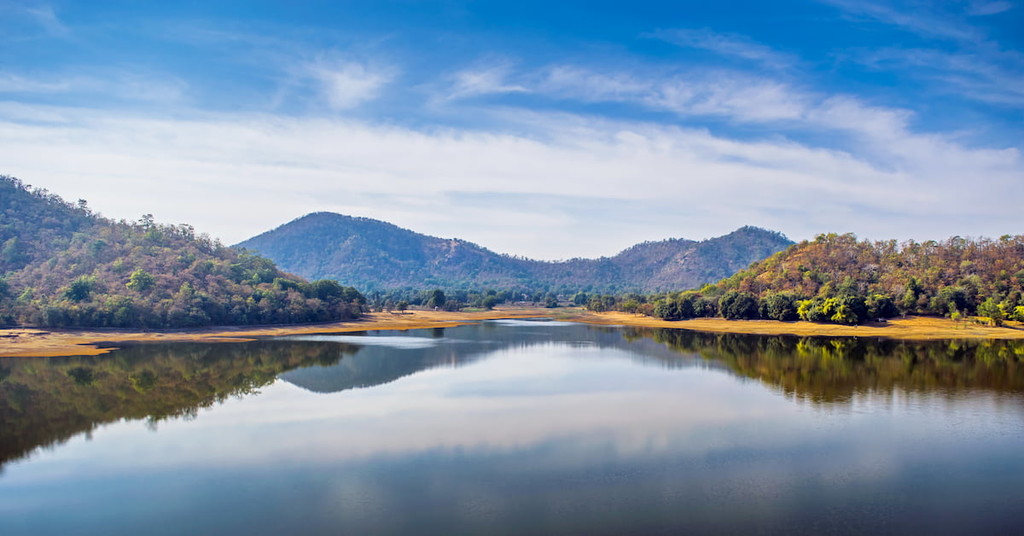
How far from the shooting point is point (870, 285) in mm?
86062

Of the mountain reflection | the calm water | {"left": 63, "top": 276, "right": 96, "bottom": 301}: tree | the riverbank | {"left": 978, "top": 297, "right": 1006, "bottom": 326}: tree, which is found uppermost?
{"left": 63, "top": 276, "right": 96, "bottom": 301}: tree

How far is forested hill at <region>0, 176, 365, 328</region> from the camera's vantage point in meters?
63.8

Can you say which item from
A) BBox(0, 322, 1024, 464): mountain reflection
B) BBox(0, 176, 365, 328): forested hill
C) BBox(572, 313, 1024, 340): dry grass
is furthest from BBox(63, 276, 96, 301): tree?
BBox(572, 313, 1024, 340): dry grass

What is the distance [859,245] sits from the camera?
109 m

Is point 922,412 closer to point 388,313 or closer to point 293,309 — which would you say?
point 293,309

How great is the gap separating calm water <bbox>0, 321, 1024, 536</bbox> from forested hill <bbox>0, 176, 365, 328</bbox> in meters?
Answer: 21.7

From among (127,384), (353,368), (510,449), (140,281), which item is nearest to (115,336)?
(140,281)

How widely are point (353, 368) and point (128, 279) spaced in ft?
152

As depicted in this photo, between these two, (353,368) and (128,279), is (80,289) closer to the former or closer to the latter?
(128,279)

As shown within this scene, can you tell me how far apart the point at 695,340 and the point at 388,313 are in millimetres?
56137

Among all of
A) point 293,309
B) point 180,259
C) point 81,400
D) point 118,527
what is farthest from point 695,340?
point 180,259

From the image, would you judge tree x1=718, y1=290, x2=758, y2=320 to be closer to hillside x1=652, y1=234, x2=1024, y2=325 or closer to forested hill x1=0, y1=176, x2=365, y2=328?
hillside x1=652, y1=234, x2=1024, y2=325

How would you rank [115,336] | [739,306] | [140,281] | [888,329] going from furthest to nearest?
[739,306], [888,329], [140,281], [115,336]

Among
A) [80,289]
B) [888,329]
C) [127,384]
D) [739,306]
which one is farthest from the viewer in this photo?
[739,306]
